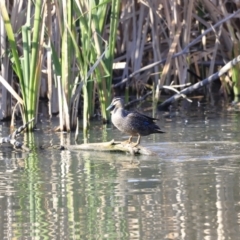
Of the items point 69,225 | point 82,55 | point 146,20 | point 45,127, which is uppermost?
point 146,20

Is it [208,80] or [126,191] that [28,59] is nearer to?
[208,80]

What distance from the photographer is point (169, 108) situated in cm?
995

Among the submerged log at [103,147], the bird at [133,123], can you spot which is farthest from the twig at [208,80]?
the submerged log at [103,147]

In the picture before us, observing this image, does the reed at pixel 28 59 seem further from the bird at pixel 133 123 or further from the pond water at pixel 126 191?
the bird at pixel 133 123

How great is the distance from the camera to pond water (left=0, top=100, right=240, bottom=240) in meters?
4.24

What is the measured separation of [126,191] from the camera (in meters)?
5.22

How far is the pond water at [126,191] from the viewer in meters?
4.24

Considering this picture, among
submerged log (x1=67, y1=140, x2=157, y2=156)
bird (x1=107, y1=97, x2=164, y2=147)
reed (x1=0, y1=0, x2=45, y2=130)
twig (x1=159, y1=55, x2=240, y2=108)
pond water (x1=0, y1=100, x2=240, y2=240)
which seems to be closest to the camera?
pond water (x1=0, y1=100, x2=240, y2=240)

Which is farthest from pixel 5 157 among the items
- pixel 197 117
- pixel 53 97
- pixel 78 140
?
pixel 197 117

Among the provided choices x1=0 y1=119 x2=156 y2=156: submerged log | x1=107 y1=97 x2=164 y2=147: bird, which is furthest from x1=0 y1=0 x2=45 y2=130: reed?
x1=107 y1=97 x2=164 y2=147: bird

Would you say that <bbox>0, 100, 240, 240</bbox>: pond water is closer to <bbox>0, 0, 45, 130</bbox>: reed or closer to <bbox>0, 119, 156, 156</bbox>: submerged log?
<bbox>0, 119, 156, 156</bbox>: submerged log

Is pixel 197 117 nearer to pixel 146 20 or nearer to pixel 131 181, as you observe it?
pixel 146 20

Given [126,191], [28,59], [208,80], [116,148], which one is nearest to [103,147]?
[116,148]

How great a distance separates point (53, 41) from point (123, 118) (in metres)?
1.54
